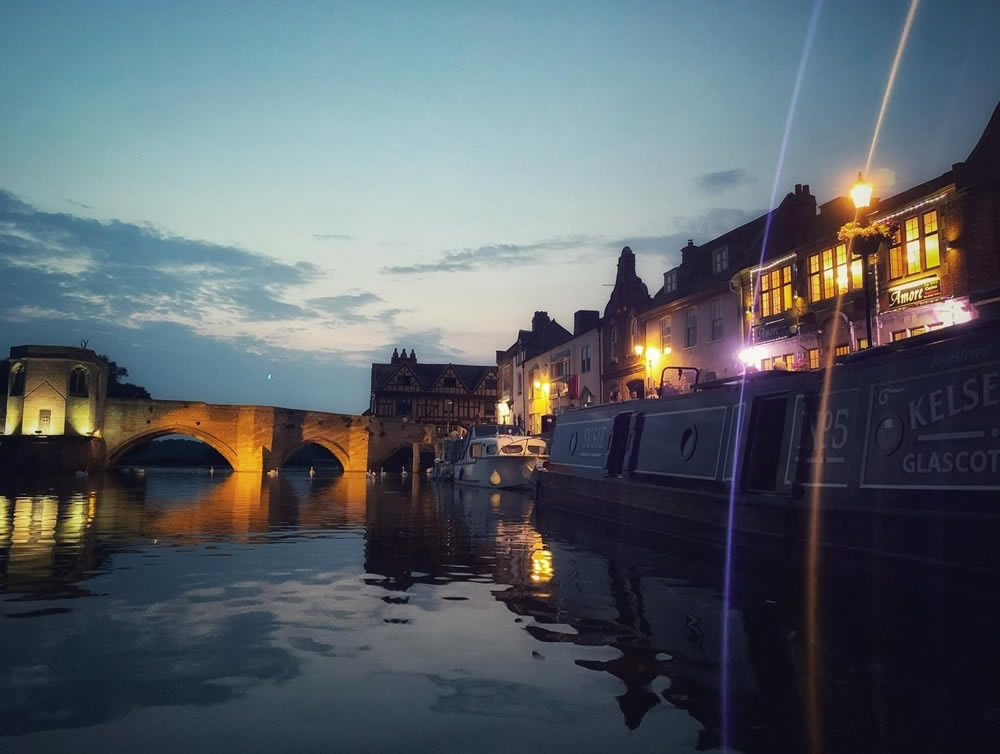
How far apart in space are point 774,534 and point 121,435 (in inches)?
2242

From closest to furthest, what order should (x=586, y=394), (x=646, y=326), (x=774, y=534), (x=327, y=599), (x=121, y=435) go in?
(x=327, y=599) < (x=774, y=534) < (x=646, y=326) < (x=586, y=394) < (x=121, y=435)

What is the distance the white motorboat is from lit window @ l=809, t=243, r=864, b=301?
12.7m

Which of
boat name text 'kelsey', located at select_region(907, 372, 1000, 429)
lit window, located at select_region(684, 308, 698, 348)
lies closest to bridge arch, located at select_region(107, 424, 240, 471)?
lit window, located at select_region(684, 308, 698, 348)

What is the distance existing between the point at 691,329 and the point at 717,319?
2035 mm

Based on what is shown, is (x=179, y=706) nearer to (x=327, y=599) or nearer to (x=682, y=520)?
(x=327, y=599)

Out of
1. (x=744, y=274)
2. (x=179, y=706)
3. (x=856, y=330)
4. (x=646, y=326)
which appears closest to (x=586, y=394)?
(x=646, y=326)

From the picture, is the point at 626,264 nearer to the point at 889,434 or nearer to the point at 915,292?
the point at 915,292

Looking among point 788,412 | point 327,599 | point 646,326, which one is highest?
point 646,326

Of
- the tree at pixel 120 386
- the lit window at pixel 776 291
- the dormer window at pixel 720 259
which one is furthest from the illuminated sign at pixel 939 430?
the tree at pixel 120 386

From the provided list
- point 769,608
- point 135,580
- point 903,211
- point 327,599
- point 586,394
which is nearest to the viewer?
point 769,608

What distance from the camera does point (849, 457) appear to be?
28.0 feet

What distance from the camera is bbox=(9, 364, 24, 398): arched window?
55.1m

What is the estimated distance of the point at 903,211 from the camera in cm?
2036

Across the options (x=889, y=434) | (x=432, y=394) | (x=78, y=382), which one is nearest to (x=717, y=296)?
(x=889, y=434)
